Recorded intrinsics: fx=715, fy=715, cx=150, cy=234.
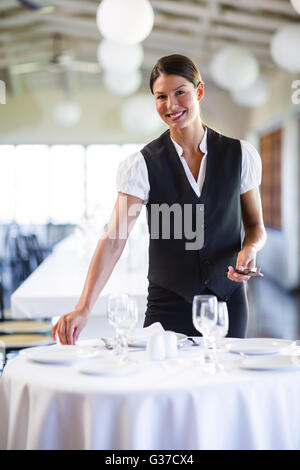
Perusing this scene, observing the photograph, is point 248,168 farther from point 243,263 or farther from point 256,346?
point 256,346

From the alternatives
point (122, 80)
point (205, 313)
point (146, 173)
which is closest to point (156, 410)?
point (205, 313)

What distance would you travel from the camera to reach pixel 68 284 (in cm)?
397

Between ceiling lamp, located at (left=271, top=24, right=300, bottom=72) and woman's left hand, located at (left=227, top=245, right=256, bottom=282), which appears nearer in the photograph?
woman's left hand, located at (left=227, top=245, right=256, bottom=282)

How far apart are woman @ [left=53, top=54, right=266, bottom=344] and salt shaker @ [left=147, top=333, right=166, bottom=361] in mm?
432

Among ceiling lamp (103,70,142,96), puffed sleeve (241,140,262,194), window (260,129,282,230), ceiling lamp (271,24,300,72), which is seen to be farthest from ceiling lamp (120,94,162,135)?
puffed sleeve (241,140,262,194)

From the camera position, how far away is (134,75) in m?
9.05

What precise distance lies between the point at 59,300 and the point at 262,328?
3.41 meters

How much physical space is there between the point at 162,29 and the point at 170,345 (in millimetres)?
8231

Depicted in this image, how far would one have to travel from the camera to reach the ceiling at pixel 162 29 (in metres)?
7.79

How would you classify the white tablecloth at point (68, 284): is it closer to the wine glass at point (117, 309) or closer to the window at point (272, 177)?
the wine glass at point (117, 309)

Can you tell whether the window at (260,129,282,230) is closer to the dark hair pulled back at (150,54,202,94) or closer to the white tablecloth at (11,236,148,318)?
the white tablecloth at (11,236,148,318)

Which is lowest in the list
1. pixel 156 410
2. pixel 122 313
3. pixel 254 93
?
pixel 156 410

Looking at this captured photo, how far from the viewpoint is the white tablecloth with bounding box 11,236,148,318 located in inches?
138
